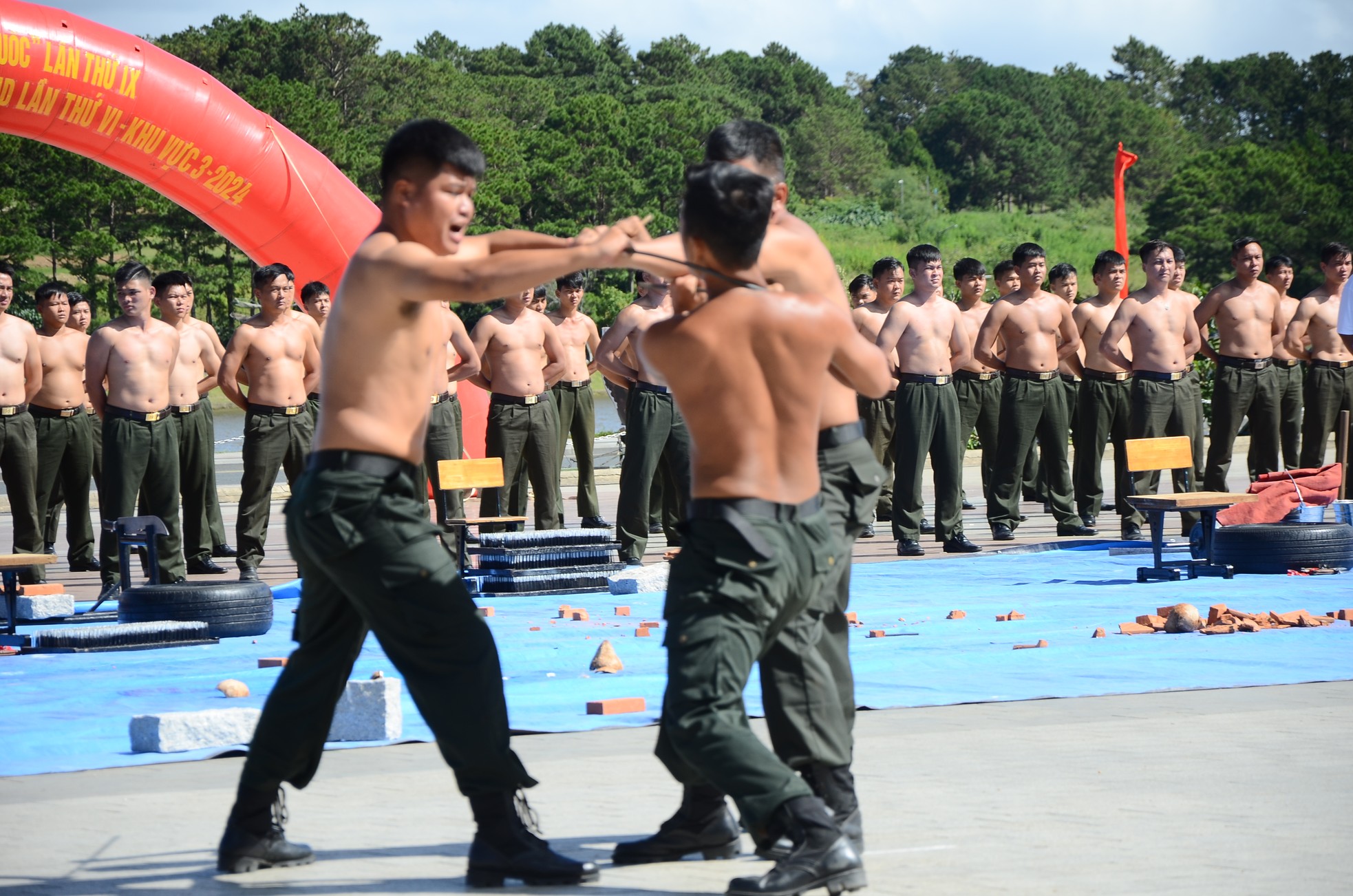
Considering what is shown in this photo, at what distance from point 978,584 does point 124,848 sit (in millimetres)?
7394

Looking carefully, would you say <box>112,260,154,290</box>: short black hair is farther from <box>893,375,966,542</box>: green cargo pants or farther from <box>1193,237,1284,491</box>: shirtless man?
<box>1193,237,1284,491</box>: shirtless man

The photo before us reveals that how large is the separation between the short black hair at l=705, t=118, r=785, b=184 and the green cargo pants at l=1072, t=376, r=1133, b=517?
10.1 meters

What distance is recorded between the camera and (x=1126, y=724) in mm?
6402

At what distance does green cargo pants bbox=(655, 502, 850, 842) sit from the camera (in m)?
4.05

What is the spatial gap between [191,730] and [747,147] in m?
2.85

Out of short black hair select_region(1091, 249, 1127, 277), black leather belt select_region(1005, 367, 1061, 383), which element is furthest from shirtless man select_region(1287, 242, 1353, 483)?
black leather belt select_region(1005, 367, 1061, 383)

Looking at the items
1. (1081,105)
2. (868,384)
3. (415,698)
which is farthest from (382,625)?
(1081,105)

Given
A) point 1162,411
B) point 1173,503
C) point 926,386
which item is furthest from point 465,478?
point 1162,411

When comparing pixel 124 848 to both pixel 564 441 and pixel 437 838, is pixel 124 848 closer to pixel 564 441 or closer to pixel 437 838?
pixel 437 838

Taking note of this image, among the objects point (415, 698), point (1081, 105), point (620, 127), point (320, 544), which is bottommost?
point (415, 698)

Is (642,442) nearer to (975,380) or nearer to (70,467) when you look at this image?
(975,380)

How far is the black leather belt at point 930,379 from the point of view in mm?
13914

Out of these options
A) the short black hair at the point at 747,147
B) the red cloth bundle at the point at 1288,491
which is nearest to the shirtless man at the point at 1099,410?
the red cloth bundle at the point at 1288,491

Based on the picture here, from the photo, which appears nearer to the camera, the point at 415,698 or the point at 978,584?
the point at 415,698
